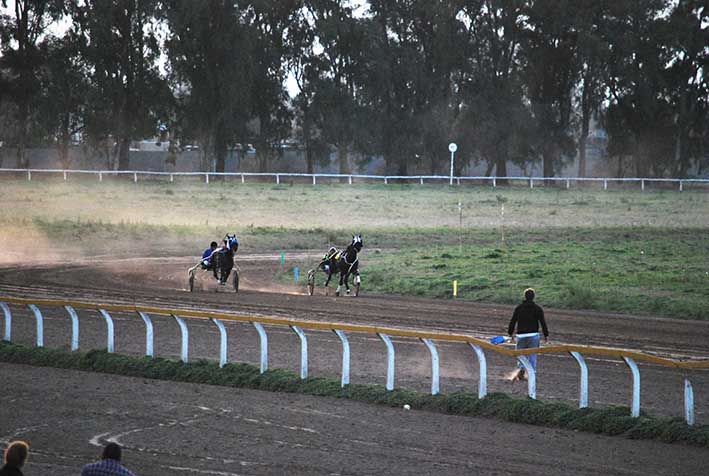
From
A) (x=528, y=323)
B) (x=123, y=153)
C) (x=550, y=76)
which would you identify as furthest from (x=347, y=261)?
(x=550, y=76)

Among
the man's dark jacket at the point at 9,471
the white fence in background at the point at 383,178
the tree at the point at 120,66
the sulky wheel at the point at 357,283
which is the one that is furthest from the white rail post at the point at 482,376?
the tree at the point at 120,66

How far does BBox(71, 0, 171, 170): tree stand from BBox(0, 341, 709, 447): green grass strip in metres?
49.1

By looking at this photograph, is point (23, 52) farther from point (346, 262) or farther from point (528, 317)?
point (528, 317)

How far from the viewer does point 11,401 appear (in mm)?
13273

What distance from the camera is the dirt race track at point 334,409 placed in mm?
10453

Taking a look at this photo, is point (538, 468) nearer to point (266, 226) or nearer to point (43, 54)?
point (266, 226)

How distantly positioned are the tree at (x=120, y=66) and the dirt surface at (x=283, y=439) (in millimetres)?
52067

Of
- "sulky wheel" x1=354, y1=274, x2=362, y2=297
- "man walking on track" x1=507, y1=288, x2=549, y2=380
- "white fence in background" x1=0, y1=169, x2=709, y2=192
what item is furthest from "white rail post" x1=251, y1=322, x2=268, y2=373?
"white fence in background" x1=0, y1=169, x2=709, y2=192

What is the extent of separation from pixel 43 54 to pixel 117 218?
21.3 m

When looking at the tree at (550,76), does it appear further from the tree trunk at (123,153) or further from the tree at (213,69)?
the tree trunk at (123,153)

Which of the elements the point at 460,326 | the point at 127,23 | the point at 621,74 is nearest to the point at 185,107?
the point at 127,23

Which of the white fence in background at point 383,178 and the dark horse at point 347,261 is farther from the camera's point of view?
the white fence in background at point 383,178

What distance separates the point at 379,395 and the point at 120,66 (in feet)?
178

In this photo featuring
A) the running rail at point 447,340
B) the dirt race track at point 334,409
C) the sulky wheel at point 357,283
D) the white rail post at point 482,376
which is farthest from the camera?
the sulky wheel at point 357,283
